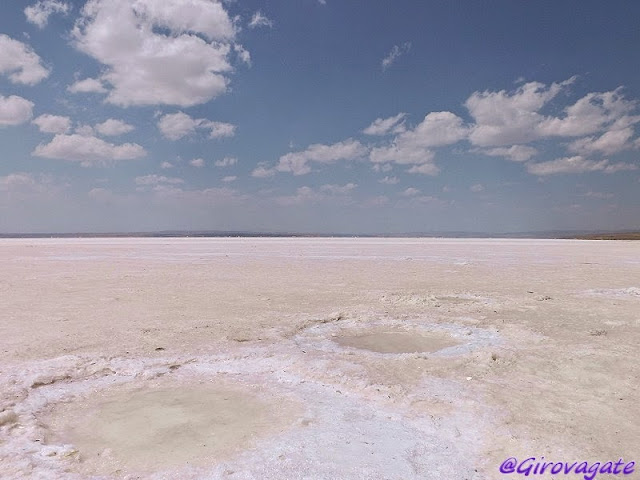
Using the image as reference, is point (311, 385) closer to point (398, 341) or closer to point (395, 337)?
point (398, 341)

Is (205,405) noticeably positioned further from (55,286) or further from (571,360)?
(55,286)

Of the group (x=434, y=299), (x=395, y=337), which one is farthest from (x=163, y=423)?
(x=434, y=299)

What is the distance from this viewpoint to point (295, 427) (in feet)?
13.3

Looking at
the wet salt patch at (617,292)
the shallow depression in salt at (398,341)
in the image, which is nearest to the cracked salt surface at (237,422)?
the shallow depression in salt at (398,341)

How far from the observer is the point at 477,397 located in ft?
15.7

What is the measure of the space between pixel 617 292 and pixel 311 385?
32.5ft

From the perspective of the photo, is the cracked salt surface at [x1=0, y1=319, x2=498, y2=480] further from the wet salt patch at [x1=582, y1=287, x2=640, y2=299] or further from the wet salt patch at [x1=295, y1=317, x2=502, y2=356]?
the wet salt patch at [x1=582, y1=287, x2=640, y2=299]

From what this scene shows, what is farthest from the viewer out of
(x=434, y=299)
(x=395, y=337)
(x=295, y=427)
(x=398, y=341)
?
(x=434, y=299)

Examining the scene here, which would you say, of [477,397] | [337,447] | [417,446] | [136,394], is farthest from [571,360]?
[136,394]

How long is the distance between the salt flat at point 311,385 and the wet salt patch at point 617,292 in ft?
1.34

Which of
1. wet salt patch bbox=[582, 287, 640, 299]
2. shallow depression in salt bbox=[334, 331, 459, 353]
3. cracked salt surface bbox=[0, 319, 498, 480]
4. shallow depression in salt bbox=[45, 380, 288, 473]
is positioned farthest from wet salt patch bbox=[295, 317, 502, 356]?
wet salt patch bbox=[582, 287, 640, 299]

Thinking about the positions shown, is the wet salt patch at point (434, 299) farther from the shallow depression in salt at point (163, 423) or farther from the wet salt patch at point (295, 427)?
the shallow depression in salt at point (163, 423)

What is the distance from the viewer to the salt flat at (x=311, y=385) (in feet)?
11.7

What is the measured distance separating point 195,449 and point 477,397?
2.79 meters
